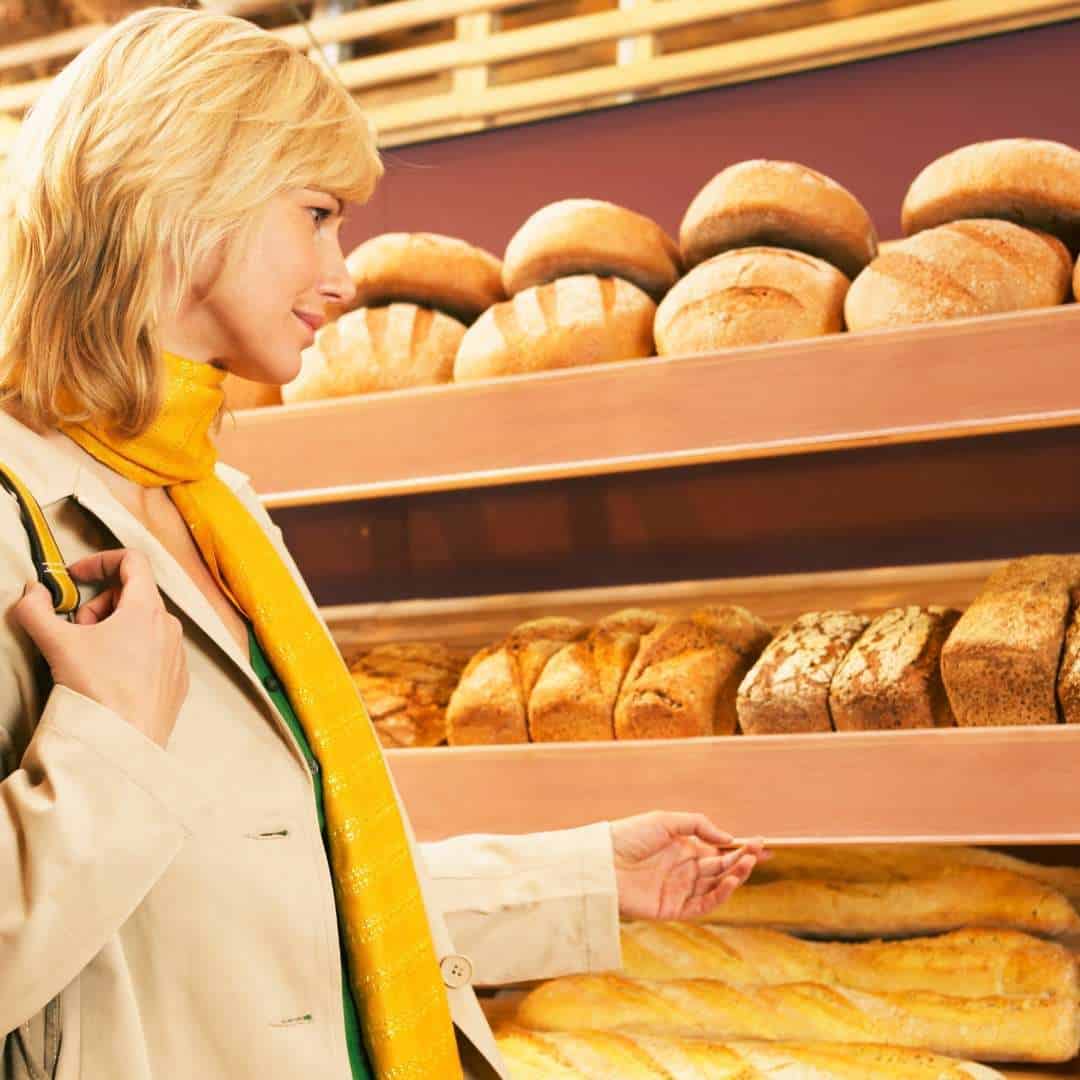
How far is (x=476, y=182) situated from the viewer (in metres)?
2.67

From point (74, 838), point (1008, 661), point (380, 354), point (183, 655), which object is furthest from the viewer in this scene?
point (380, 354)

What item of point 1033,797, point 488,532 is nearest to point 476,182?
point 488,532

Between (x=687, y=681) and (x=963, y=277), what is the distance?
1.95 feet

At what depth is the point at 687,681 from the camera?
1.86 m

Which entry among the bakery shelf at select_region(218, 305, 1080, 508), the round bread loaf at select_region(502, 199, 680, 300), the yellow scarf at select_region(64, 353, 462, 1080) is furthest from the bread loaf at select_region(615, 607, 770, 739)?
the yellow scarf at select_region(64, 353, 462, 1080)

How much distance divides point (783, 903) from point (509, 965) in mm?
822

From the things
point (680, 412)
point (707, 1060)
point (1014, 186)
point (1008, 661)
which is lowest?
point (707, 1060)

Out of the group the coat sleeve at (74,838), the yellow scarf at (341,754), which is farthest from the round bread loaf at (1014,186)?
the coat sleeve at (74,838)

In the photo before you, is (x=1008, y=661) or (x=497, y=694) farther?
(x=497, y=694)

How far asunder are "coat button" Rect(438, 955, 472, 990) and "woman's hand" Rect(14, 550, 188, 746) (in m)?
0.37

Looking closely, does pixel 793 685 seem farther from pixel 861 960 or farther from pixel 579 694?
pixel 861 960

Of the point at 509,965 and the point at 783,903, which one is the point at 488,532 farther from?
the point at 509,965

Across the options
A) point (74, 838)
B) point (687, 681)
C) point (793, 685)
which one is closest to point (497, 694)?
point (687, 681)

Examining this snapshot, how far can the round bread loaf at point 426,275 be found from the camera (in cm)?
212
